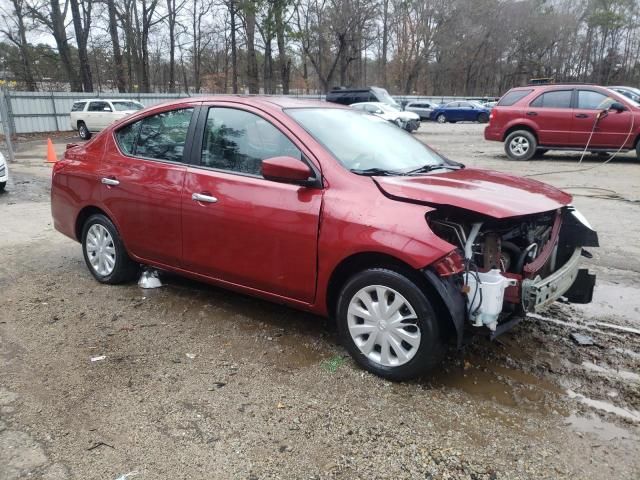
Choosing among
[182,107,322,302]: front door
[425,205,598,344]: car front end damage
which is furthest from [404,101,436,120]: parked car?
[425,205,598,344]: car front end damage

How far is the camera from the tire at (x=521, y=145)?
12.8m

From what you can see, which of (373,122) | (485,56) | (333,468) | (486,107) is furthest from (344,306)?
(485,56)

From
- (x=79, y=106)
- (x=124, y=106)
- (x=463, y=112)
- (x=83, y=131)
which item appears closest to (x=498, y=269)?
(x=124, y=106)

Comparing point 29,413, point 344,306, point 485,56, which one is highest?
point 485,56

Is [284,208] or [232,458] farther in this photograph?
[284,208]

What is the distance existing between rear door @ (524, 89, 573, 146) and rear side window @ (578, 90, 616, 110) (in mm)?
227

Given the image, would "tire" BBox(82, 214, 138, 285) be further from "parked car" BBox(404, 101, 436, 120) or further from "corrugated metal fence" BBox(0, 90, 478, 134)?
"parked car" BBox(404, 101, 436, 120)

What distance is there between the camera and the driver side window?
3633 mm

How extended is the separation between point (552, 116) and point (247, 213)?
10.9 meters

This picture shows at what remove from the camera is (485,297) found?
115 inches

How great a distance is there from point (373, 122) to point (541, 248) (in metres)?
1.65

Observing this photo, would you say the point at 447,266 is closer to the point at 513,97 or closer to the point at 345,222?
the point at 345,222

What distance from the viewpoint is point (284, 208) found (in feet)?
11.2

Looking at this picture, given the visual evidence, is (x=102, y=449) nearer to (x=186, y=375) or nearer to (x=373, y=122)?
(x=186, y=375)
